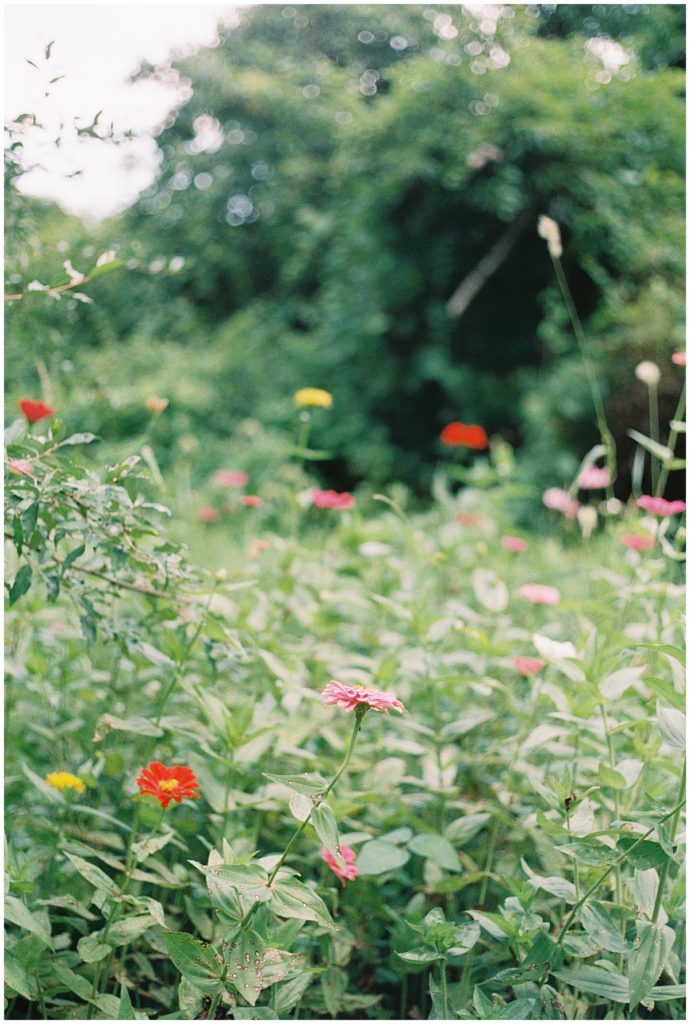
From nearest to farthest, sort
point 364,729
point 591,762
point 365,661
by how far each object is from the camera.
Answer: point 591,762 → point 365,661 → point 364,729

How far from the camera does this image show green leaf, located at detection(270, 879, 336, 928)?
75 centimetres

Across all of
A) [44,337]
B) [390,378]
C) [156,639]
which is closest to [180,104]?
[390,378]

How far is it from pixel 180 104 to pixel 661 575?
5.04 meters

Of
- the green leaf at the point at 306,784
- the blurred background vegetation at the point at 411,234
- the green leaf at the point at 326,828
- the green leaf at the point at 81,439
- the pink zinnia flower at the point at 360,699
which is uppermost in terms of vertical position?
the green leaf at the point at 81,439

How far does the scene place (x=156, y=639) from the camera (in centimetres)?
132

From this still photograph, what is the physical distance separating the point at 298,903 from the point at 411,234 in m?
4.01

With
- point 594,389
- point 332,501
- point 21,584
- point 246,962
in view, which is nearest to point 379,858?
point 246,962

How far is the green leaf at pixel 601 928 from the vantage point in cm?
85

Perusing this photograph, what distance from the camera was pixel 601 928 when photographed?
2.83 feet

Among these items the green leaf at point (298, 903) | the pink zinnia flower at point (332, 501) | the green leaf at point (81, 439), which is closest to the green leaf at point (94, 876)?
the green leaf at point (298, 903)

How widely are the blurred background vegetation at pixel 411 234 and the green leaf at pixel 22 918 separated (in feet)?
6.86

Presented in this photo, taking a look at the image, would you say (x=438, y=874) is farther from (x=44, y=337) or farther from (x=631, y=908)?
(x=44, y=337)

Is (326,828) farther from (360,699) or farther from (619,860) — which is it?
(619,860)

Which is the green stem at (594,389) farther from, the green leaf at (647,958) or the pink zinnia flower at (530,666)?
the green leaf at (647,958)
